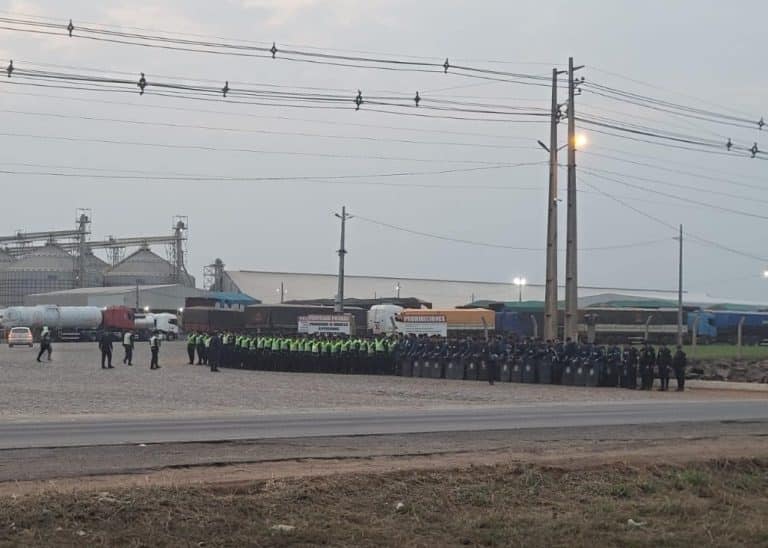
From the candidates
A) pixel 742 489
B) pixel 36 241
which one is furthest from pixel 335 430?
pixel 36 241

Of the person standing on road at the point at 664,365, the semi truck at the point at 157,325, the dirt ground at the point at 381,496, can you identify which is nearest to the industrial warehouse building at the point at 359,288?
the semi truck at the point at 157,325

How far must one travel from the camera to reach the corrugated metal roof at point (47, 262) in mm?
124312

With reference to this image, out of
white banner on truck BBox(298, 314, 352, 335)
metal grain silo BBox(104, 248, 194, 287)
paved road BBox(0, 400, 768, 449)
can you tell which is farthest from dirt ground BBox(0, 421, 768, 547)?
metal grain silo BBox(104, 248, 194, 287)

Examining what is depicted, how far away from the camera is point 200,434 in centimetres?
1664

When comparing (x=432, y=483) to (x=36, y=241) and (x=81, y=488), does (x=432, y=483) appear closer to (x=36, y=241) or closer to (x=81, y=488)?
(x=81, y=488)

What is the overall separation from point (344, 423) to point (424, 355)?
64.4ft

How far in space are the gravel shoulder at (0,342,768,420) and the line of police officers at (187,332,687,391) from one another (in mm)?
1052

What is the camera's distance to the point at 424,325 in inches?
2234

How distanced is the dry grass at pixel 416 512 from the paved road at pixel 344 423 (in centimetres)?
574

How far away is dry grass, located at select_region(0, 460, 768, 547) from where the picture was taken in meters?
8.65

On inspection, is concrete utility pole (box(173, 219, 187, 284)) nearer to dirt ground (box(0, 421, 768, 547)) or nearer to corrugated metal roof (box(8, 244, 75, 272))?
corrugated metal roof (box(8, 244, 75, 272))

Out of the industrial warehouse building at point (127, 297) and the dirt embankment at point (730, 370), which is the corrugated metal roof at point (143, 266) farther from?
the dirt embankment at point (730, 370)

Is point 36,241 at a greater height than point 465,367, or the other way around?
point 36,241

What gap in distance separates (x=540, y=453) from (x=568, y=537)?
5.21 meters
